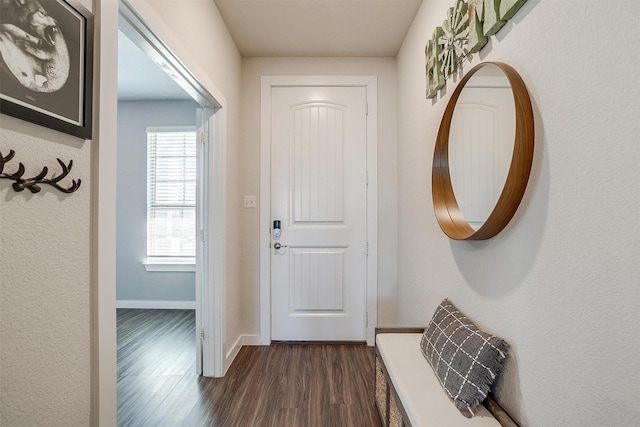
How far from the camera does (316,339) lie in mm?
2600

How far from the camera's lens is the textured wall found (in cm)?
68

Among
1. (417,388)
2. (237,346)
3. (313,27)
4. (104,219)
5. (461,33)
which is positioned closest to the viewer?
(104,219)

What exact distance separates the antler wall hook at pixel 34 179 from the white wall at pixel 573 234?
1342mm

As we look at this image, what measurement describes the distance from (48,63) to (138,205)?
10.8ft

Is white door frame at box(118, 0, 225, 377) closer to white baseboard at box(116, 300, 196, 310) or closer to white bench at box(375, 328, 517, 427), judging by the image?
white bench at box(375, 328, 517, 427)

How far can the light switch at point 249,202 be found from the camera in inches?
101

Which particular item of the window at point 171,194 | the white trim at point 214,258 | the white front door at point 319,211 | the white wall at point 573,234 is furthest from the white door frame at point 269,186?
the window at point 171,194

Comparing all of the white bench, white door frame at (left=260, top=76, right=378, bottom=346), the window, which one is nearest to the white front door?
white door frame at (left=260, top=76, right=378, bottom=346)

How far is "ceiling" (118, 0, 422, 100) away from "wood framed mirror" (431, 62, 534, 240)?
108 cm

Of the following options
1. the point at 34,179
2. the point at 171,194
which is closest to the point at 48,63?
the point at 34,179

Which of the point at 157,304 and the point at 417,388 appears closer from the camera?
the point at 417,388

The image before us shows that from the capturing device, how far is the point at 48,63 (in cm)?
74

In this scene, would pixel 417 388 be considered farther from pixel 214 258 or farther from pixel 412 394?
pixel 214 258

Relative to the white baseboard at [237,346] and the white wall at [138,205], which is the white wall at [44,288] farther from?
the white wall at [138,205]
